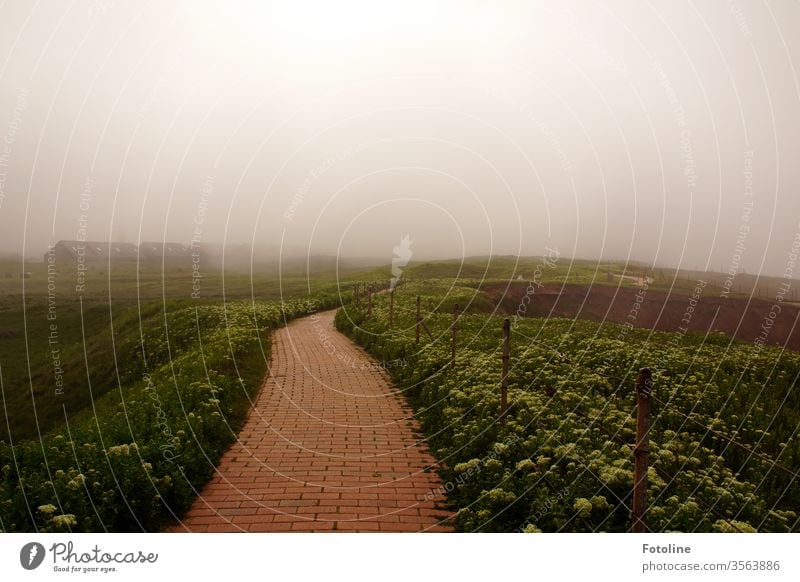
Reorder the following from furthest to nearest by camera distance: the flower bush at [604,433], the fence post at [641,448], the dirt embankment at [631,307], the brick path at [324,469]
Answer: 1. the dirt embankment at [631,307]
2. the brick path at [324,469]
3. the flower bush at [604,433]
4. the fence post at [641,448]

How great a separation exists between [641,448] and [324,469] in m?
5.00

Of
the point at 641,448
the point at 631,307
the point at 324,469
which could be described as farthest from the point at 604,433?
the point at 631,307

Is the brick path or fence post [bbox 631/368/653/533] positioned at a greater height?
fence post [bbox 631/368/653/533]

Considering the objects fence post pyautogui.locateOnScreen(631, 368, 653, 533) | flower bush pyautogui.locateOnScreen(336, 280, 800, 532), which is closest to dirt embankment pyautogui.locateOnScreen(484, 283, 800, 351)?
flower bush pyautogui.locateOnScreen(336, 280, 800, 532)

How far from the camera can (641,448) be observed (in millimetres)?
4863

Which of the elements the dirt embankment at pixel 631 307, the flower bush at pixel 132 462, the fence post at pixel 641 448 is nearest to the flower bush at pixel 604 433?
the fence post at pixel 641 448

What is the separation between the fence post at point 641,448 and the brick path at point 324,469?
2334mm

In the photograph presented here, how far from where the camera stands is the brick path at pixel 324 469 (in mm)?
6266

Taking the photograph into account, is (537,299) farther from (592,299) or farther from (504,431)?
(504,431)

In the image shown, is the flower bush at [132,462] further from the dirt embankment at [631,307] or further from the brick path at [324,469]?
the dirt embankment at [631,307]

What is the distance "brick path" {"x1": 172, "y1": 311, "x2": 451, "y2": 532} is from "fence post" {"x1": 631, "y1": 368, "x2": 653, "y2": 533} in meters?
2.33

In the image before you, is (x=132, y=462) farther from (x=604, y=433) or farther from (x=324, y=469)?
(x=604, y=433)

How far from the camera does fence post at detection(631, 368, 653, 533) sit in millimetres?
Result: 4598

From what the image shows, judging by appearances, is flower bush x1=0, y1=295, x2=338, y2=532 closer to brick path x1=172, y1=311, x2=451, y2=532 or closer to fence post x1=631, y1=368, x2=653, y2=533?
brick path x1=172, y1=311, x2=451, y2=532
